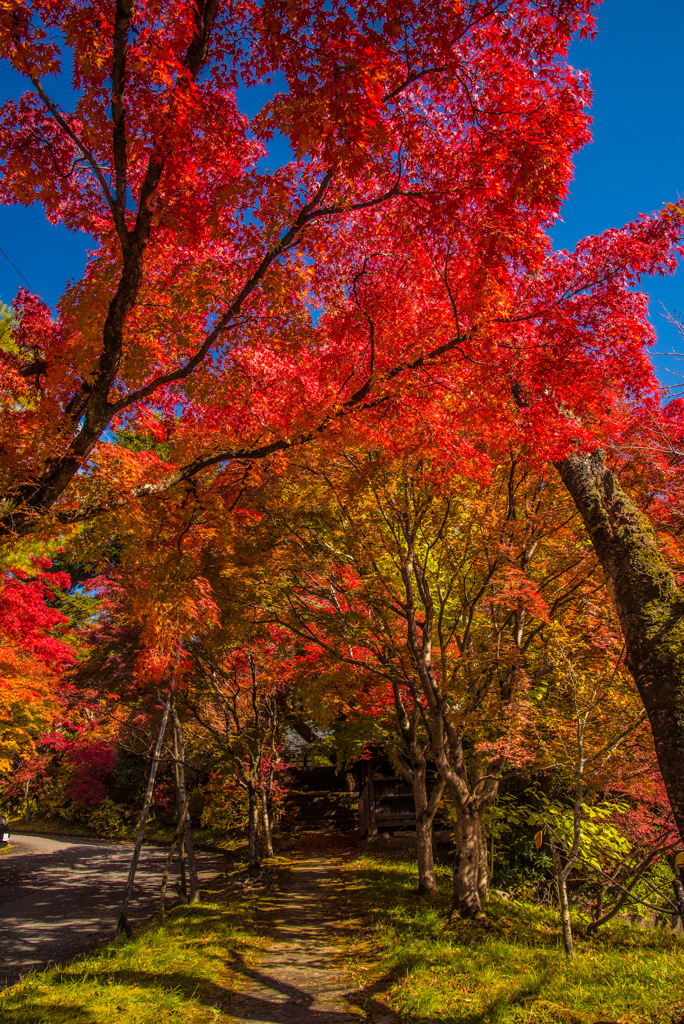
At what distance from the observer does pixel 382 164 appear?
4293 mm

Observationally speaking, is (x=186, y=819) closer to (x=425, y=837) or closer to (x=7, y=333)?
(x=425, y=837)

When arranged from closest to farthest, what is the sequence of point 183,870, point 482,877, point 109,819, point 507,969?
point 507,969
point 482,877
point 183,870
point 109,819

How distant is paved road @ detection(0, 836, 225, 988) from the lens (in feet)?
26.6

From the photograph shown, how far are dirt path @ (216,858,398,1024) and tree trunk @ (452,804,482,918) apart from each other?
5.53 feet

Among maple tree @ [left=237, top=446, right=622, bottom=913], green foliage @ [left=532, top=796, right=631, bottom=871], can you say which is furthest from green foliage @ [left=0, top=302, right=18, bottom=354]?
green foliage @ [left=532, top=796, right=631, bottom=871]

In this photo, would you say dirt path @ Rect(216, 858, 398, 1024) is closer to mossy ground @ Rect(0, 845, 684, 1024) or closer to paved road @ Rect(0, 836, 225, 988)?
mossy ground @ Rect(0, 845, 684, 1024)

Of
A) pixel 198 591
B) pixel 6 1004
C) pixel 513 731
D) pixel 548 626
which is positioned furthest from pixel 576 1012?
pixel 198 591

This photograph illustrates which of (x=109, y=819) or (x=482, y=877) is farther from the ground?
(x=482, y=877)

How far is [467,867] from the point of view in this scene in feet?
23.5

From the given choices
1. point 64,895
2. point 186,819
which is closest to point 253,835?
point 186,819

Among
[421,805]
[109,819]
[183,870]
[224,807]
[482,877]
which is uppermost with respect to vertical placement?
[421,805]

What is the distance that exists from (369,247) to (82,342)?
3197 millimetres

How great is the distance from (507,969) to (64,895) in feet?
37.1

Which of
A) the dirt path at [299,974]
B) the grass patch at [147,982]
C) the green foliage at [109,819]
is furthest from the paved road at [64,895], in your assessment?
the dirt path at [299,974]
